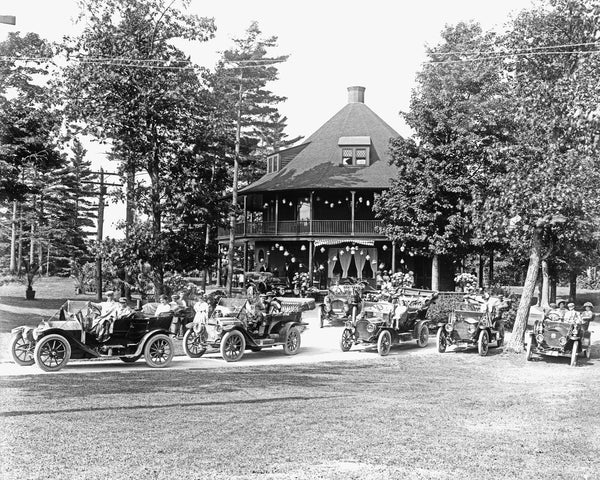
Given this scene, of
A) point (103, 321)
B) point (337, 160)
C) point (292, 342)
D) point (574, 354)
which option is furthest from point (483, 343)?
point (337, 160)

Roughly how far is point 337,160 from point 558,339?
81.4ft

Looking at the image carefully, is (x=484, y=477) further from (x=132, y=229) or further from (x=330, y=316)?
(x=132, y=229)

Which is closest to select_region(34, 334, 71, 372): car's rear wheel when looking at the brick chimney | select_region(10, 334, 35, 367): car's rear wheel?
select_region(10, 334, 35, 367): car's rear wheel

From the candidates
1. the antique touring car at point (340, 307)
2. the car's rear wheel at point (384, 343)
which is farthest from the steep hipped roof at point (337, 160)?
the car's rear wheel at point (384, 343)

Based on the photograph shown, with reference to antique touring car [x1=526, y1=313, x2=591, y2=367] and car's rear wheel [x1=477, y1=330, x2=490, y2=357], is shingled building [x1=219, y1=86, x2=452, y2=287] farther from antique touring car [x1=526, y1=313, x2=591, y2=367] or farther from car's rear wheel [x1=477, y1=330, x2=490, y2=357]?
antique touring car [x1=526, y1=313, x2=591, y2=367]

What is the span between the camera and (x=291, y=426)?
8578mm

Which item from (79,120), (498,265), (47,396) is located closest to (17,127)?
(79,120)

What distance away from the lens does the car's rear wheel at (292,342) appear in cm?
1666

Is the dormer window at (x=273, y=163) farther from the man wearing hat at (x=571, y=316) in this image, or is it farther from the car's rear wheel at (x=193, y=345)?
the car's rear wheel at (x=193, y=345)

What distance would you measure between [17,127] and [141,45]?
16.9ft

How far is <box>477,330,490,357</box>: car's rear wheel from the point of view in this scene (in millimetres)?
17562

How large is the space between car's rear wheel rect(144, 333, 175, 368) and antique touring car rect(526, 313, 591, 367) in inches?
340

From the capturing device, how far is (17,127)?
2053 centimetres

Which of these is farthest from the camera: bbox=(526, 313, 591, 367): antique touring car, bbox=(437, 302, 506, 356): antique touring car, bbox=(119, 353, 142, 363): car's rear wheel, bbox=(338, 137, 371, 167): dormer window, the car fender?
bbox=(338, 137, 371, 167): dormer window
